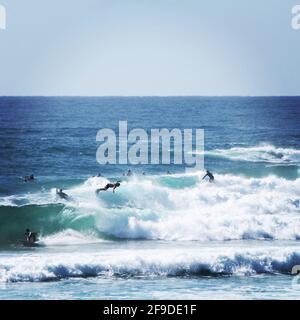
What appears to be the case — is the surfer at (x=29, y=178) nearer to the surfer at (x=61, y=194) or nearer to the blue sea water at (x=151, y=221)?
the blue sea water at (x=151, y=221)

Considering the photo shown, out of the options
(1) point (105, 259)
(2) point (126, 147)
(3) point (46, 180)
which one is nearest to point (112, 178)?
(3) point (46, 180)

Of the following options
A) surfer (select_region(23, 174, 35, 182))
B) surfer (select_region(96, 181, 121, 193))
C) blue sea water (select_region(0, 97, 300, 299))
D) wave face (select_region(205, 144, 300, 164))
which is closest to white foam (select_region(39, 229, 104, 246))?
blue sea water (select_region(0, 97, 300, 299))

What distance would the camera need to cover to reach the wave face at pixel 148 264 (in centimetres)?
1805

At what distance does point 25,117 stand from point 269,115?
13.4 meters

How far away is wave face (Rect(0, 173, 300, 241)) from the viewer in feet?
71.9

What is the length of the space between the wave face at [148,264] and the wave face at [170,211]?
8.61 ft

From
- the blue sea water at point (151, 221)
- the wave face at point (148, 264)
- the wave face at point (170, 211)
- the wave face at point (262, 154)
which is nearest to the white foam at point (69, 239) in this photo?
the blue sea water at point (151, 221)

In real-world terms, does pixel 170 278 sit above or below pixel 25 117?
below

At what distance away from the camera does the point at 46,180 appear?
26.8m

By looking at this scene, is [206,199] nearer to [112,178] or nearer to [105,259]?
[112,178]

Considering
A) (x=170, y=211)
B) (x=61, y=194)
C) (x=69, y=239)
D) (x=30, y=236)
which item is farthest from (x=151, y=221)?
(x=61, y=194)

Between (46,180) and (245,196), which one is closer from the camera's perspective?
(245,196)

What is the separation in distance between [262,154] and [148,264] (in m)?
13.1

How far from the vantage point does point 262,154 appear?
3069cm
